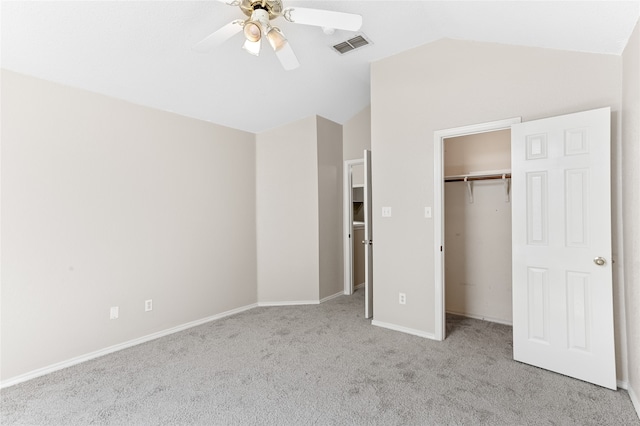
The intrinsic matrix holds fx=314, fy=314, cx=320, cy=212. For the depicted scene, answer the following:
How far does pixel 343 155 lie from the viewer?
4.81 m

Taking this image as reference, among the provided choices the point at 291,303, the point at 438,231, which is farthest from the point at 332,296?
the point at 438,231

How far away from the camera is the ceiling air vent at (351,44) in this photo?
290 centimetres

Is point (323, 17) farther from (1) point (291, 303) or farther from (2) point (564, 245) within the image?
(1) point (291, 303)

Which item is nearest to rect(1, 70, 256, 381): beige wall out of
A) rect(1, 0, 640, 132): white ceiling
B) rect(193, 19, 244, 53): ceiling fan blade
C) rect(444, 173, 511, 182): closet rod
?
rect(1, 0, 640, 132): white ceiling

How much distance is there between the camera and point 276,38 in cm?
196

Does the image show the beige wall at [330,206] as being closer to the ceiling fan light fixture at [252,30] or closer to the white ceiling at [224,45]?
the white ceiling at [224,45]

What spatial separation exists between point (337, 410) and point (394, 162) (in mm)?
2302

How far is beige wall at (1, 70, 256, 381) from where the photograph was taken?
236 centimetres

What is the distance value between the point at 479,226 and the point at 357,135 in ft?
6.99

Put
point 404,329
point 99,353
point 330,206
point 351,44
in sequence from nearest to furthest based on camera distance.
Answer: point 99,353, point 351,44, point 404,329, point 330,206

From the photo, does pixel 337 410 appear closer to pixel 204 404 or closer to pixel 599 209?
pixel 204 404

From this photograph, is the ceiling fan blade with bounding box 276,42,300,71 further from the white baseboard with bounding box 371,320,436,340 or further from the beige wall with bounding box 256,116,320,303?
the white baseboard with bounding box 371,320,436,340

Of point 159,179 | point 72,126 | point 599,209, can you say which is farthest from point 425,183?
point 72,126

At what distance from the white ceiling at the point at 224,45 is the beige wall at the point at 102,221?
273mm
